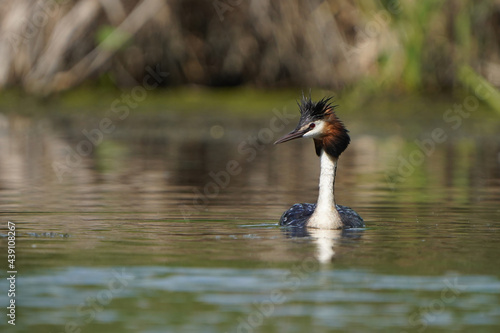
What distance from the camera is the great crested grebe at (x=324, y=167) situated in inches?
371

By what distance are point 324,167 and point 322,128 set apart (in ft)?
0.99

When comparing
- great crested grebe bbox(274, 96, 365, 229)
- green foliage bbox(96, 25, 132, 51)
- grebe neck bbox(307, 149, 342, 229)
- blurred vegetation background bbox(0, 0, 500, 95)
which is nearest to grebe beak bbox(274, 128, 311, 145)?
great crested grebe bbox(274, 96, 365, 229)

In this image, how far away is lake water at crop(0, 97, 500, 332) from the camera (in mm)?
6109

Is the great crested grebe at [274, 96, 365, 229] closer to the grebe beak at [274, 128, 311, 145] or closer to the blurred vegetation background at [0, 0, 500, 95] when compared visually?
the grebe beak at [274, 128, 311, 145]

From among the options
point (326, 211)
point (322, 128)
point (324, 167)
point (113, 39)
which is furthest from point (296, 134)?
point (113, 39)

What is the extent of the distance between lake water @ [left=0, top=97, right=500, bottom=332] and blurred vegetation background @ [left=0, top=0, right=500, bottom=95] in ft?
7.67

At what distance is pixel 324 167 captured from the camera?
9.69m

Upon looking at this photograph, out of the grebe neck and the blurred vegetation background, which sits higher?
the blurred vegetation background

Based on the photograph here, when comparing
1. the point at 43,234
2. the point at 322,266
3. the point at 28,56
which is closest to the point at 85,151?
the point at 28,56

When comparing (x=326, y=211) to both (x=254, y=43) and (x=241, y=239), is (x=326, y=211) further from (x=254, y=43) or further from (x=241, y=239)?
(x=254, y=43)

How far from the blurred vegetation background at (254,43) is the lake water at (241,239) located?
7.67 feet

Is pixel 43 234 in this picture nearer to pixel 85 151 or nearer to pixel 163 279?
pixel 163 279

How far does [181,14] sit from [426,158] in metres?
7.32

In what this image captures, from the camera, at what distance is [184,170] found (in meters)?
14.2
